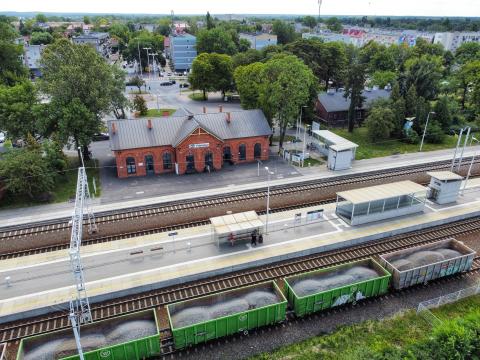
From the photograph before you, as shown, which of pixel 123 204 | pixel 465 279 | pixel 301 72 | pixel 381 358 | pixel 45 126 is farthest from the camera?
pixel 301 72

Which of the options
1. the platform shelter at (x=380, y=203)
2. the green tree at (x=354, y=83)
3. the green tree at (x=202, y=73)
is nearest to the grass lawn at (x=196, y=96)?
the green tree at (x=202, y=73)

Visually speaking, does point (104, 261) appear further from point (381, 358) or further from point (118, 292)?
point (381, 358)

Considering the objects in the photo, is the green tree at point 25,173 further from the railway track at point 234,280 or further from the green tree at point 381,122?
the green tree at point 381,122

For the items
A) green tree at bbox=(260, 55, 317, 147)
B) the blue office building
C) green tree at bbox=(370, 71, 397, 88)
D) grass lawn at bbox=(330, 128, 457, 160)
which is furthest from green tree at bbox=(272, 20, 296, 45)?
green tree at bbox=(260, 55, 317, 147)

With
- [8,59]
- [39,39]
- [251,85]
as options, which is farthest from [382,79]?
[39,39]

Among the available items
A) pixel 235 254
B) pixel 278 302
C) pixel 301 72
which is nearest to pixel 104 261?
pixel 235 254

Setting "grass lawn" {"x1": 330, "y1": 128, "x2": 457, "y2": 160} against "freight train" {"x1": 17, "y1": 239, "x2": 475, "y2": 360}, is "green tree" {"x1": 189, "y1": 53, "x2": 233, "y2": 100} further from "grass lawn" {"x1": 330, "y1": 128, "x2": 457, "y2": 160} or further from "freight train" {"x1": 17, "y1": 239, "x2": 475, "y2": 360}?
"freight train" {"x1": 17, "y1": 239, "x2": 475, "y2": 360}
